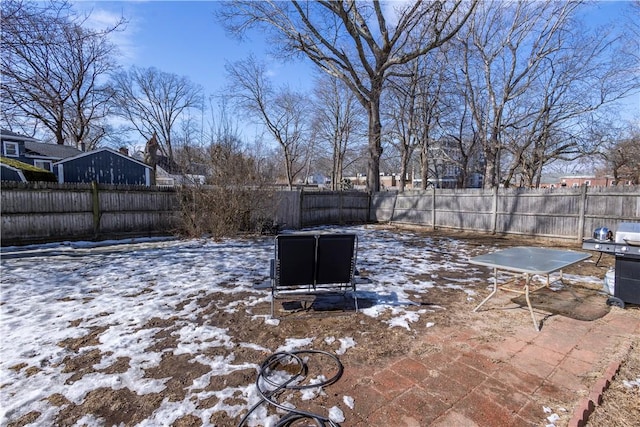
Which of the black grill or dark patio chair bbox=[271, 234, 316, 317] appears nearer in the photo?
dark patio chair bbox=[271, 234, 316, 317]

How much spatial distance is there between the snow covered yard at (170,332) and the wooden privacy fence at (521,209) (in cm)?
566

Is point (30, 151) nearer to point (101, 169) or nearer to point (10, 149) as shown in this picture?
point (10, 149)

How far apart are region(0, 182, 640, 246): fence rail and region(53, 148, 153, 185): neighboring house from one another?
35.4 ft

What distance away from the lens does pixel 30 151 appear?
750 inches

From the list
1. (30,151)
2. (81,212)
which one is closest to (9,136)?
(30,151)

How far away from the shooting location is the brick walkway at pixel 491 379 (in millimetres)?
1986

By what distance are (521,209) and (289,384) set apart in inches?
442

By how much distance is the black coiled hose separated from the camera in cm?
192

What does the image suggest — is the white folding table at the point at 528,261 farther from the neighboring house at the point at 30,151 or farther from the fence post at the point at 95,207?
the neighboring house at the point at 30,151

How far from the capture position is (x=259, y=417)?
6.43ft

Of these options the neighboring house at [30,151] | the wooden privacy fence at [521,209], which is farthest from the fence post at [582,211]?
the neighboring house at [30,151]

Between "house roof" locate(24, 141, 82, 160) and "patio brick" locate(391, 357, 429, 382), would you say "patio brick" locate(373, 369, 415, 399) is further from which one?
"house roof" locate(24, 141, 82, 160)

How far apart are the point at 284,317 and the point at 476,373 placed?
202 cm

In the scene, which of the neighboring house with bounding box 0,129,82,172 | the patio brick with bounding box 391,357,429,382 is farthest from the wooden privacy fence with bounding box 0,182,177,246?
the neighboring house with bounding box 0,129,82,172
